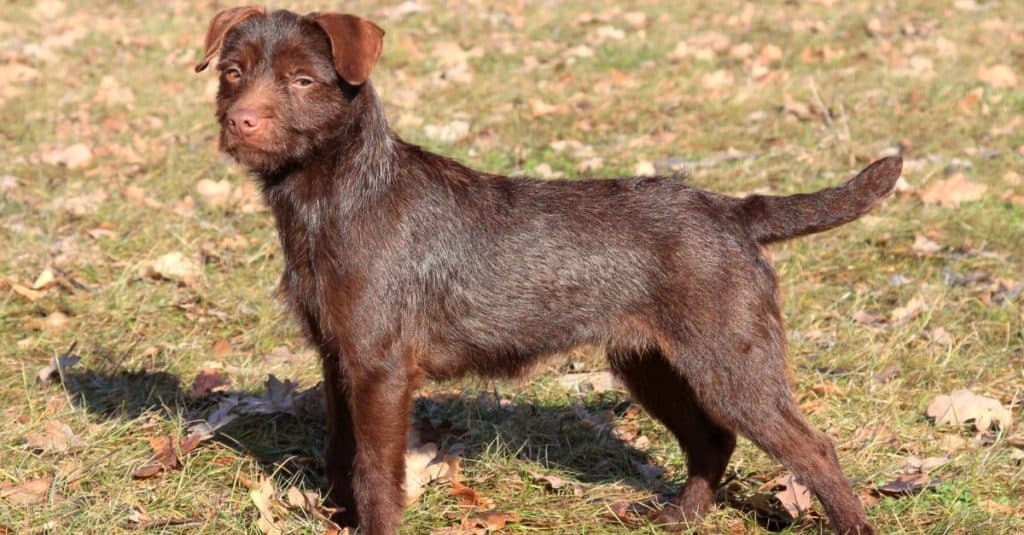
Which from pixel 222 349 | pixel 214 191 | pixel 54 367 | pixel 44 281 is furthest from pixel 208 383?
Result: pixel 214 191

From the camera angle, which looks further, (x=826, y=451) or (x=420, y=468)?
(x=420, y=468)

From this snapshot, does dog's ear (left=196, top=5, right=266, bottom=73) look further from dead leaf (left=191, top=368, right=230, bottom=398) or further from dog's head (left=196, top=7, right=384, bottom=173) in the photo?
dead leaf (left=191, top=368, right=230, bottom=398)

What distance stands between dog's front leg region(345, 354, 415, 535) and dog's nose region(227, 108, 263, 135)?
905 millimetres

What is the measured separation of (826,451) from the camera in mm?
4051

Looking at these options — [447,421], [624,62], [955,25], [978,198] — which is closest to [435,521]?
[447,421]

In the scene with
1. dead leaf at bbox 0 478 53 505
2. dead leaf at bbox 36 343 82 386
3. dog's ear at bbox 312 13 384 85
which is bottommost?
dead leaf at bbox 36 343 82 386

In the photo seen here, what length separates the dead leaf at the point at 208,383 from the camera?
17.0ft

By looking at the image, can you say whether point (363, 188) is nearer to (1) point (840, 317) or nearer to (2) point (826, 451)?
(2) point (826, 451)

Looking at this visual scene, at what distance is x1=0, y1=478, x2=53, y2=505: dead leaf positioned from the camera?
4.11m

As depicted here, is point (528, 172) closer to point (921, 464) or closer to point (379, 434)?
point (921, 464)

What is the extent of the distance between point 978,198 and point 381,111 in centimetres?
468

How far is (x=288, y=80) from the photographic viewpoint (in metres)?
3.89

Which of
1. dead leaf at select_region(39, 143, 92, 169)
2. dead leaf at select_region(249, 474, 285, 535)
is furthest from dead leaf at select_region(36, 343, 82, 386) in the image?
dead leaf at select_region(39, 143, 92, 169)

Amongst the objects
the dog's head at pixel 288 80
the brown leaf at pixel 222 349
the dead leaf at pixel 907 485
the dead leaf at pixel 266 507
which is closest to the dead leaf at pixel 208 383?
the brown leaf at pixel 222 349
